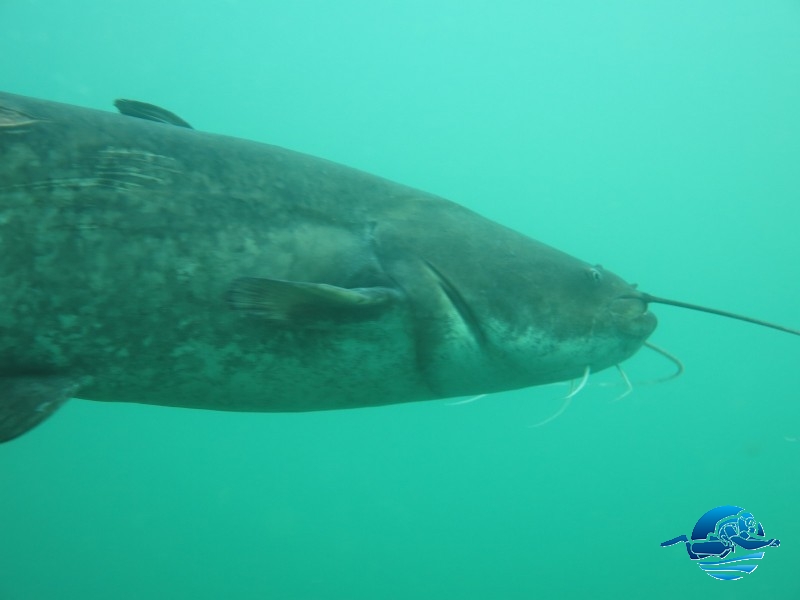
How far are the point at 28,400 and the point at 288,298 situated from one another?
102cm

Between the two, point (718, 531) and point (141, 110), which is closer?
point (141, 110)

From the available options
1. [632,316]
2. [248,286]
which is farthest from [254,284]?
[632,316]

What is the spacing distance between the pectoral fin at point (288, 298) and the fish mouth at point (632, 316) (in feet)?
4.36

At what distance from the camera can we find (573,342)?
2.97 metres

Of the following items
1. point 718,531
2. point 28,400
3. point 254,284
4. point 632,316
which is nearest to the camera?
point 28,400

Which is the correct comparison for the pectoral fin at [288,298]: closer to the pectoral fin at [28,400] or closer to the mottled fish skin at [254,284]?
the mottled fish skin at [254,284]

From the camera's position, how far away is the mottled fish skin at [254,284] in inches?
94.6

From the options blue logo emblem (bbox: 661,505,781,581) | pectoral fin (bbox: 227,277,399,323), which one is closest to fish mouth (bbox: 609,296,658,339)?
pectoral fin (bbox: 227,277,399,323)

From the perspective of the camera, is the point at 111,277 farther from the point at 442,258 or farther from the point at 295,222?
the point at 442,258

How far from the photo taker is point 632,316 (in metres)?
3.12

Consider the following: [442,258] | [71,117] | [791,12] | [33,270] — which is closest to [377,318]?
[442,258]

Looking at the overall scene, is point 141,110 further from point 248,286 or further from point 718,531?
point 718,531

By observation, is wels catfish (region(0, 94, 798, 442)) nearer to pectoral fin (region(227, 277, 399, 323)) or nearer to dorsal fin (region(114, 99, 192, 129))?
pectoral fin (region(227, 277, 399, 323))

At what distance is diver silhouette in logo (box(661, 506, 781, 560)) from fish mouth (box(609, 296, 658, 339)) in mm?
2395
